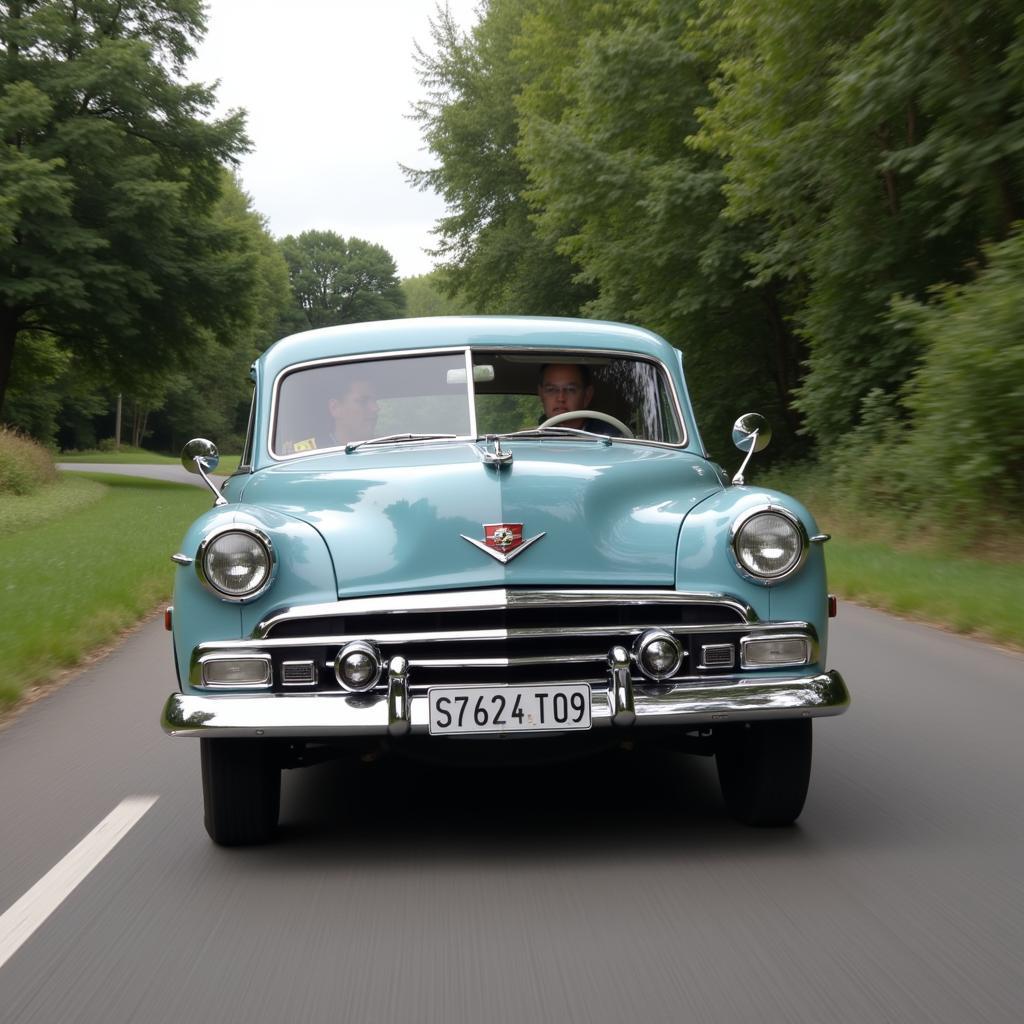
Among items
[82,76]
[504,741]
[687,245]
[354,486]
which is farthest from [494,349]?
[82,76]

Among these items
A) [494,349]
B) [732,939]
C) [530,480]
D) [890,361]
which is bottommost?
[732,939]

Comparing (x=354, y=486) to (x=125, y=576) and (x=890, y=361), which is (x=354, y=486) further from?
(x=890, y=361)

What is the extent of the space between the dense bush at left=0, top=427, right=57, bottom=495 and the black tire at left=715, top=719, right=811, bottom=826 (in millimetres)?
23280

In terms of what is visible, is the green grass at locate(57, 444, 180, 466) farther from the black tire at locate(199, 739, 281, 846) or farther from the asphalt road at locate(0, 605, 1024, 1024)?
the black tire at locate(199, 739, 281, 846)

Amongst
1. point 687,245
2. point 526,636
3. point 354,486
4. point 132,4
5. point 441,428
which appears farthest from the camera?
point 132,4

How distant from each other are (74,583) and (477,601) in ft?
28.0

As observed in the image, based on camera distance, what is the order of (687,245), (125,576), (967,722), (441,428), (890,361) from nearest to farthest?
(441,428) → (967,722) → (125,576) → (890,361) → (687,245)

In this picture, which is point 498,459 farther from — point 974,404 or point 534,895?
point 974,404

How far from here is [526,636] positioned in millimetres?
4328

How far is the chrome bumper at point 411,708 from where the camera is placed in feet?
13.6

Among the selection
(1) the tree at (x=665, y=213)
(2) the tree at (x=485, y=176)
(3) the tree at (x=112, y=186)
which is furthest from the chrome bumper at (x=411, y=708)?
(2) the tree at (x=485, y=176)

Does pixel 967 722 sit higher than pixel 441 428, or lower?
lower

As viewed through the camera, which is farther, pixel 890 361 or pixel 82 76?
pixel 82 76

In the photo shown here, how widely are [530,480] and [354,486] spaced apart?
2.02ft
